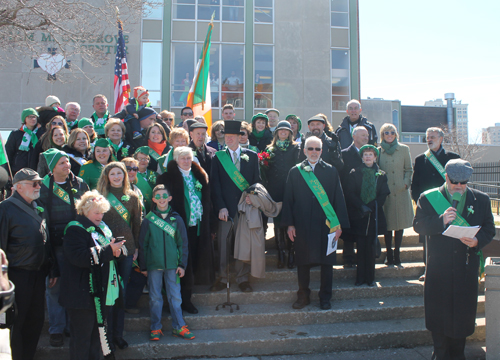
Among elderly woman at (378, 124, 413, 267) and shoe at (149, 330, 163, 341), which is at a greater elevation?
elderly woman at (378, 124, 413, 267)

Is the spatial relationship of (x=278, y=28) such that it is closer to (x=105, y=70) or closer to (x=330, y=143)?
(x=105, y=70)

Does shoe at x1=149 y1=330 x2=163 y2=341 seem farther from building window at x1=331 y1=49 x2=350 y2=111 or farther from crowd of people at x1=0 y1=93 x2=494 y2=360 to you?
building window at x1=331 y1=49 x2=350 y2=111

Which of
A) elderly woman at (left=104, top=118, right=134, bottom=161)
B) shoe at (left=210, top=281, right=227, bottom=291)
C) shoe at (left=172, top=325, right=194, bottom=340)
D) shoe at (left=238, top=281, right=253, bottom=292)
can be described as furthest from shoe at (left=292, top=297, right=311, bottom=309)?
elderly woman at (left=104, top=118, right=134, bottom=161)

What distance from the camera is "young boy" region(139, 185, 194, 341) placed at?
445 cm

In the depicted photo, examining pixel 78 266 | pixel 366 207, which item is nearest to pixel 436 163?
pixel 366 207

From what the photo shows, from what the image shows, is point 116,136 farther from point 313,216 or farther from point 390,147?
point 390,147

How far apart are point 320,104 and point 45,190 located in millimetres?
16382

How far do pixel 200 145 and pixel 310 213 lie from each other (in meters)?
1.75

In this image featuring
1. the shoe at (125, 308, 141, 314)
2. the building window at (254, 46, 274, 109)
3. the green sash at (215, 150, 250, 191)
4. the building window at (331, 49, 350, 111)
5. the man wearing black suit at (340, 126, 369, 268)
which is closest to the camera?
the shoe at (125, 308, 141, 314)

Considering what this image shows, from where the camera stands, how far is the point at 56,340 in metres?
4.25

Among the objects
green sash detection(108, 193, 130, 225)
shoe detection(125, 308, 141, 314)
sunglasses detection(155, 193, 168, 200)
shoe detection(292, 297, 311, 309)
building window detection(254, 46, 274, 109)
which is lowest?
shoe detection(125, 308, 141, 314)

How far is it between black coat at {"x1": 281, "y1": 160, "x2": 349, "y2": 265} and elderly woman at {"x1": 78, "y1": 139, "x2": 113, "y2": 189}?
227 cm

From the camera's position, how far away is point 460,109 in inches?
5133

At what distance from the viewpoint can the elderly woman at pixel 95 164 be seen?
16.1 ft
